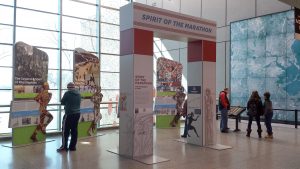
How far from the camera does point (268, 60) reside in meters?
12.5

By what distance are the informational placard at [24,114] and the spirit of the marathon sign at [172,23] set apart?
3592mm

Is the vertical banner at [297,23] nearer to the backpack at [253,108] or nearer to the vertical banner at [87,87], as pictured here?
the backpack at [253,108]

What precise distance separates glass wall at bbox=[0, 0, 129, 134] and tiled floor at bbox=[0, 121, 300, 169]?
2.35m

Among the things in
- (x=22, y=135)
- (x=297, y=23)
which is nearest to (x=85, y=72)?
Answer: (x=22, y=135)

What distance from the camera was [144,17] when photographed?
6.61 meters

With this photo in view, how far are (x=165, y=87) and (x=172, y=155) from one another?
493 cm

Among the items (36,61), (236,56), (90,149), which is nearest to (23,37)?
(36,61)

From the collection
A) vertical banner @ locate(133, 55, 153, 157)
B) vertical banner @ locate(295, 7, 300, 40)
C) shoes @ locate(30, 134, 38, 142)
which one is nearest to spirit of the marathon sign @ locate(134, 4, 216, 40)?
vertical banner @ locate(133, 55, 153, 157)

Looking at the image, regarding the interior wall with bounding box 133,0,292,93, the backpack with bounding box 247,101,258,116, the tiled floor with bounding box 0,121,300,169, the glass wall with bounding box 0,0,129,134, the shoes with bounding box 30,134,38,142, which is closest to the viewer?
the tiled floor with bounding box 0,121,300,169

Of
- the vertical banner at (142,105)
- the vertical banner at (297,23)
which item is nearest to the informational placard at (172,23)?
the vertical banner at (142,105)

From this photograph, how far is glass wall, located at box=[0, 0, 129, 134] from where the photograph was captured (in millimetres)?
10430

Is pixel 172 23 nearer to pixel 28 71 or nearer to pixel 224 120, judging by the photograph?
pixel 28 71

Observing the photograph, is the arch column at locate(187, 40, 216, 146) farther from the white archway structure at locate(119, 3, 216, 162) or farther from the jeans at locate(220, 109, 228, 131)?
the jeans at locate(220, 109, 228, 131)

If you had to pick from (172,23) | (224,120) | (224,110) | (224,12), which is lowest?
(224,120)
